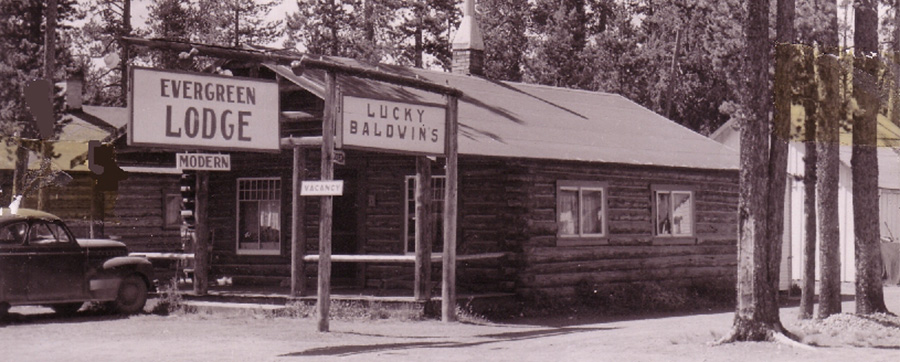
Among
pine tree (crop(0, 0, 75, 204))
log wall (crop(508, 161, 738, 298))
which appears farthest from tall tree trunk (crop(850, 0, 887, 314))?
pine tree (crop(0, 0, 75, 204))

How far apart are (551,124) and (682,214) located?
372 centimetres

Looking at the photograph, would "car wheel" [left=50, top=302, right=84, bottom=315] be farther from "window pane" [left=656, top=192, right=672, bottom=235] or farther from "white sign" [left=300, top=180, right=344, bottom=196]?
"window pane" [left=656, top=192, right=672, bottom=235]

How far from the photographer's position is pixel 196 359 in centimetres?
1398

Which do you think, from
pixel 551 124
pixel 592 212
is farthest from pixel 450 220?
pixel 551 124

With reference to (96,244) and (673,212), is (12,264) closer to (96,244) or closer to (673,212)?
(96,244)

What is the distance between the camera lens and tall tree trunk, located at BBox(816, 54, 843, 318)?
17266mm

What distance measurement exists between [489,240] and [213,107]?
7.74 metres

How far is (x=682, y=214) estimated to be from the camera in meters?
25.7

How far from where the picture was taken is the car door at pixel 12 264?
18.7m

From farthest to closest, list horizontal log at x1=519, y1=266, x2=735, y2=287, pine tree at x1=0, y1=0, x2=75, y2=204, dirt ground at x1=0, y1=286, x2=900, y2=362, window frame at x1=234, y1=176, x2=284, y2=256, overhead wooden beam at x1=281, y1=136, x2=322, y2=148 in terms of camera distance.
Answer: pine tree at x1=0, y1=0, x2=75, y2=204 < window frame at x1=234, y1=176, x2=284, y2=256 < horizontal log at x1=519, y1=266, x2=735, y2=287 < overhead wooden beam at x1=281, y1=136, x2=322, y2=148 < dirt ground at x1=0, y1=286, x2=900, y2=362

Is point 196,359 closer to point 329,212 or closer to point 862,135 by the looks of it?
point 329,212

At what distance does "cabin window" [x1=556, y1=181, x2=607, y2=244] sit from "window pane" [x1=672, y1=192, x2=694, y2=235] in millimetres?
2677

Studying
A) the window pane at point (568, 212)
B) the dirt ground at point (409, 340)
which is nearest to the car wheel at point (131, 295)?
the dirt ground at point (409, 340)

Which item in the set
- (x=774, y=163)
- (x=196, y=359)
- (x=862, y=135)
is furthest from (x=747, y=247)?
(x=196, y=359)
